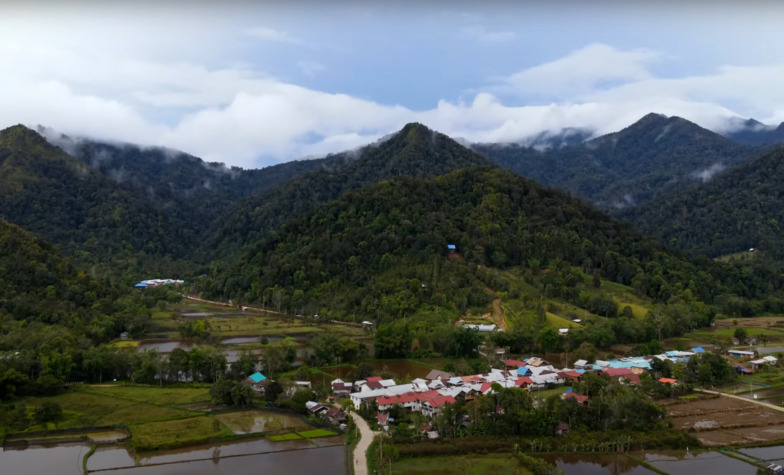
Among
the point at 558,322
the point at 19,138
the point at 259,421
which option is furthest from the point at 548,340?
the point at 19,138

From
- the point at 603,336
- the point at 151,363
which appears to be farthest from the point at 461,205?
the point at 151,363

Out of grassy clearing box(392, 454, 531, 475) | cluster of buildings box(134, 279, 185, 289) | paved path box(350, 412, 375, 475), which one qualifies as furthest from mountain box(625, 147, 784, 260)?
cluster of buildings box(134, 279, 185, 289)

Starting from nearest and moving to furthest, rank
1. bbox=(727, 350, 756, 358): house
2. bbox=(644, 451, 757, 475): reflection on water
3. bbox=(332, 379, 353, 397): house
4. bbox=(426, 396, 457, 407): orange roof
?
bbox=(644, 451, 757, 475): reflection on water
bbox=(426, 396, 457, 407): orange roof
bbox=(332, 379, 353, 397): house
bbox=(727, 350, 756, 358): house

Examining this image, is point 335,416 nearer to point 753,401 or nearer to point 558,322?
point 753,401

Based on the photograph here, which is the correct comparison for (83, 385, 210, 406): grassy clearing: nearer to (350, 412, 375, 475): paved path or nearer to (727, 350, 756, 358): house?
(350, 412, 375, 475): paved path

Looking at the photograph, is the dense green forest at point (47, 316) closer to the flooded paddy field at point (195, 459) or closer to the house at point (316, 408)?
the flooded paddy field at point (195, 459)
